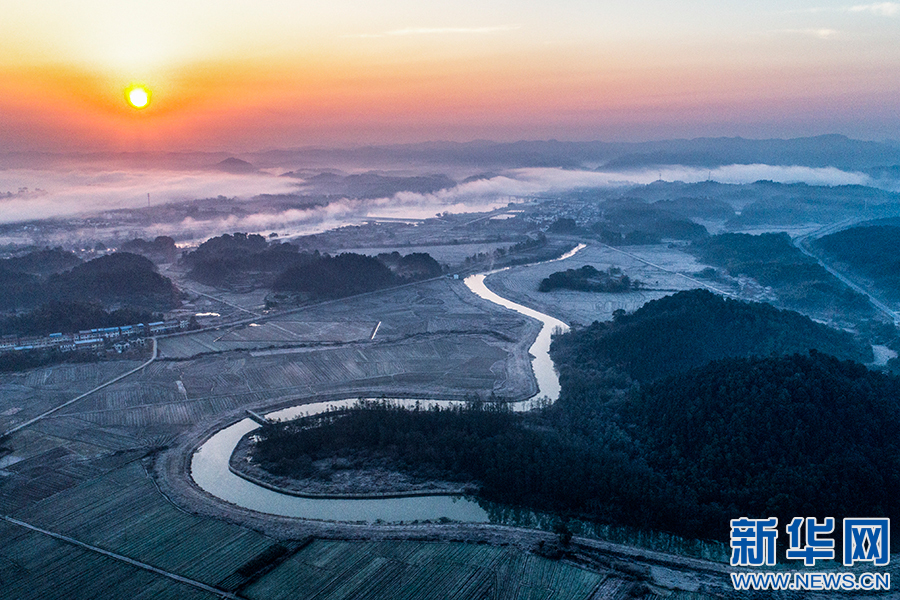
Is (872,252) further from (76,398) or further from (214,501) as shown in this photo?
(76,398)

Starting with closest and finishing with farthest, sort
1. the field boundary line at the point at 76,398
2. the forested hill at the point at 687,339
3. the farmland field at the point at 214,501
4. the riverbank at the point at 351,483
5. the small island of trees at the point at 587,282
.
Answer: the farmland field at the point at 214,501 < the riverbank at the point at 351,483 < the field boundary line at the point at 76,398 < the forested hill at the point at 687,339 < the small island of trees at the point at 587,282

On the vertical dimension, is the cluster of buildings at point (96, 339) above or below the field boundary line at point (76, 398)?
above

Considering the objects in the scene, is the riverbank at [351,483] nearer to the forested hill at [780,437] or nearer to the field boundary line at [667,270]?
the forested hill at [780,437]

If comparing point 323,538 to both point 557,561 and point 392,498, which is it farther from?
point 557,561

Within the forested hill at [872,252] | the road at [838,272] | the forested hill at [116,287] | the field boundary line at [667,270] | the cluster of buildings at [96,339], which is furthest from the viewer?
the forested hill at [872,252]

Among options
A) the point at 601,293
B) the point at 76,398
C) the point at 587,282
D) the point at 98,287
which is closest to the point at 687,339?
the point at 601,293

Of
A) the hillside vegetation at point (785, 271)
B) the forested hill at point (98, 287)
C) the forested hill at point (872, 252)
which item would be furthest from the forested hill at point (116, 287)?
the forested hill at point (872, 252)

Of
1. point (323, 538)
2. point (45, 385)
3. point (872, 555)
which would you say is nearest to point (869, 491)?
point (872, 555)

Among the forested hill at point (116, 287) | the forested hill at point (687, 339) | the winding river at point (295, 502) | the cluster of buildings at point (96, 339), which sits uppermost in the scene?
the forested hill at point (116, 287)
